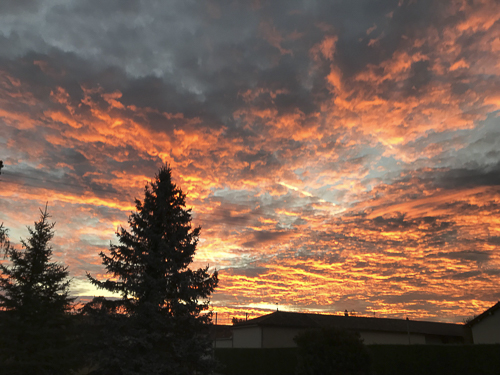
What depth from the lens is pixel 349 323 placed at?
43781 mm

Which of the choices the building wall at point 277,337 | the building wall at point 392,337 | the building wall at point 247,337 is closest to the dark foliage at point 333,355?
the building wall at point 277,337

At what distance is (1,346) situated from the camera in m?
17.7

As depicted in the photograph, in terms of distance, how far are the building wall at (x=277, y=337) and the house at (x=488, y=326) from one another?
1632 centimetres

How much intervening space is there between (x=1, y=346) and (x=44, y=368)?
229 centimetres

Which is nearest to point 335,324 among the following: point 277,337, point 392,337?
point 392,337

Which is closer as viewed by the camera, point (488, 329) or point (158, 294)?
point (158, 294)

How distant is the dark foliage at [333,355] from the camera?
691 inches

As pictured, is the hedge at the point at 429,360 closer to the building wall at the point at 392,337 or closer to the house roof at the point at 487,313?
the house roof at the point at 487,313

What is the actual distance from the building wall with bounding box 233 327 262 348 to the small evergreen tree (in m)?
21.9

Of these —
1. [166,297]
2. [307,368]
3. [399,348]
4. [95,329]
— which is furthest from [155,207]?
Result: [399,348]

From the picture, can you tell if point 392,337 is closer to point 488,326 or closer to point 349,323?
point 349,323

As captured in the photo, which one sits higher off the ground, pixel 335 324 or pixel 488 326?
pixel 335 324

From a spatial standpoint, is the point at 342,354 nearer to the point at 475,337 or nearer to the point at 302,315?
the point at 475,337

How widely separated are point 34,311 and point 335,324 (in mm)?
33081
